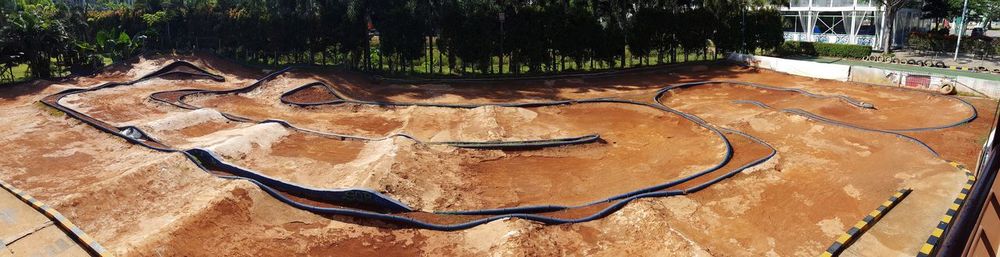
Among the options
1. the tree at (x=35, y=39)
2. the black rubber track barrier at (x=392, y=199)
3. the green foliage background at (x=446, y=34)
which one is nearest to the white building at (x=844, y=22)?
the green foliage background at (x=446, y=34)

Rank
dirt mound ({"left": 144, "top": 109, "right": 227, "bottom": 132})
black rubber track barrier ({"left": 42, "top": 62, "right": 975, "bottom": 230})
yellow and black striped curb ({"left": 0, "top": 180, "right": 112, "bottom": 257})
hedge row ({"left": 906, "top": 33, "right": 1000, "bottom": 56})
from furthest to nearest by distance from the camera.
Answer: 1. hedge row ({"left": 906, "top": 33, "right": 1000, "bottom": 56})
2. dirt mound ({"left": 144, "top": 109, "right": 227, "bottom": 132})
3. black rubber track barrier ({"left": 42, "top": 62, "right": 975, "bottom": 230})
4. yellow and black striped curb ({"left": 0, "top": 180, "right": 112, "bottom": 257})

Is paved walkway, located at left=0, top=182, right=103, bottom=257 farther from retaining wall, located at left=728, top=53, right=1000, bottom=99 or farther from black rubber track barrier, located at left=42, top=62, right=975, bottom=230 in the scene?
retaining wall, located at left=728, top=53, right=1000, bottom=99

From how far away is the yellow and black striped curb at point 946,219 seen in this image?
33.8ft

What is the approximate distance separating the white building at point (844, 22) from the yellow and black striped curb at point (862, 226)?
1338 inches

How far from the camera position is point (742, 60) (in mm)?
38094

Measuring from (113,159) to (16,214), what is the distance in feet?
18.3

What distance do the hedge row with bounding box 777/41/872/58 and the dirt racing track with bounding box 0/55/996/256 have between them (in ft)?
37.3

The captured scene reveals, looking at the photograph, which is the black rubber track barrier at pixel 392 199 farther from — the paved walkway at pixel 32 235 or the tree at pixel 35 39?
the tree at pixel 35 39

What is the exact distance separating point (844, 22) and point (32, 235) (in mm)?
52312

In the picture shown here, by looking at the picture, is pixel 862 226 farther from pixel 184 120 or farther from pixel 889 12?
pixel 889 12

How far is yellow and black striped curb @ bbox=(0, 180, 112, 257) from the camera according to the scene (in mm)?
12309

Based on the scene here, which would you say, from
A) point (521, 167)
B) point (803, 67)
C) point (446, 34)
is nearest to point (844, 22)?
point (803, 67)

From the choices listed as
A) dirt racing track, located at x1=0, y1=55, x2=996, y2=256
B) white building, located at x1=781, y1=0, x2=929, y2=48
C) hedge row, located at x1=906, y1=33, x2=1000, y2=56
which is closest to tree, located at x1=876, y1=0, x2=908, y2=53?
white building, located at x1=781, y1=0, x2=929, y2=48

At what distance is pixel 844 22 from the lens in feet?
153
